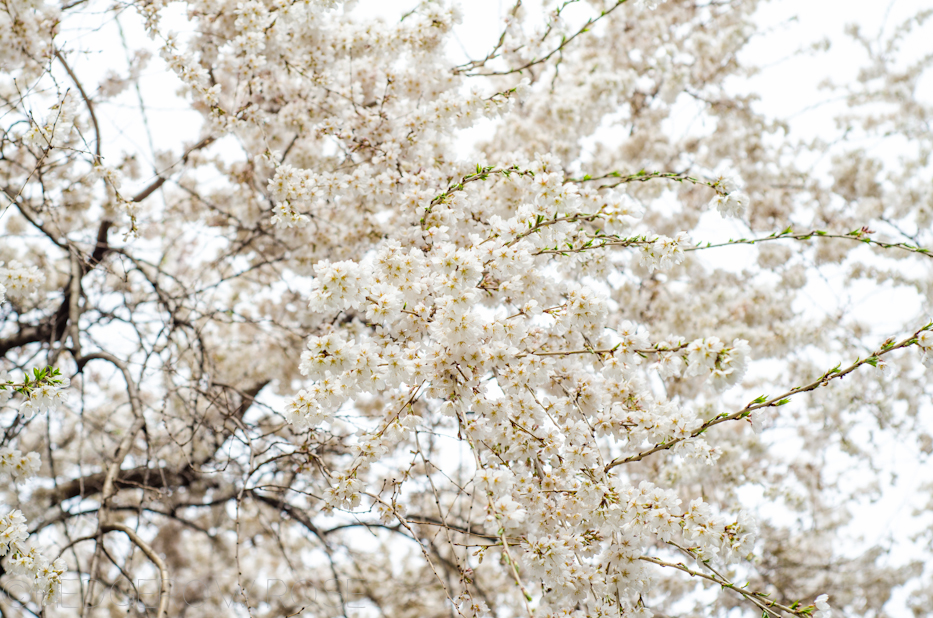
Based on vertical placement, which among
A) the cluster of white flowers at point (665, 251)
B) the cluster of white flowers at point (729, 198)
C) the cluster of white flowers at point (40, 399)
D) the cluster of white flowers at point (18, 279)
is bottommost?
the cluster of white flowers at point (40, 399)

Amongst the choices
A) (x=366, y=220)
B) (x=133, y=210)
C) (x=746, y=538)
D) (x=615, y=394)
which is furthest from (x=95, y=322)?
(x=746, y=538)

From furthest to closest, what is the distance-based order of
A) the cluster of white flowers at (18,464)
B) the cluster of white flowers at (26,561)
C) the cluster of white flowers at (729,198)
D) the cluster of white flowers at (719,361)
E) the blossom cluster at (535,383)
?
the cluster of white flowers at (18,464), the cluster of white flowers at (729,198), the cluster of white flowers at (26,561), the blossom cluster at (535,383), the cluster of white flowers at (719,361)

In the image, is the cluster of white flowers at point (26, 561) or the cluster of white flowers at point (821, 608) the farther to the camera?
the cluster of white flowers at point (26, 561)

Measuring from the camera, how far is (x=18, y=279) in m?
2.60

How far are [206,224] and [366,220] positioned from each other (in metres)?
1.84

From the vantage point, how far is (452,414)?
221 cm

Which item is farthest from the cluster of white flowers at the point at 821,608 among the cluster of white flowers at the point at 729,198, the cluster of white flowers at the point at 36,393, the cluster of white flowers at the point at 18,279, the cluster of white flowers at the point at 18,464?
the cluster of white flowers at the point at 18,279

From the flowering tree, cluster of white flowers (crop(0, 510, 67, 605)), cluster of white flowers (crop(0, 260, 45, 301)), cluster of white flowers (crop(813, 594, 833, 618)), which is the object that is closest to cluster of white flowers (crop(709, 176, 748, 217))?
the flowering tree

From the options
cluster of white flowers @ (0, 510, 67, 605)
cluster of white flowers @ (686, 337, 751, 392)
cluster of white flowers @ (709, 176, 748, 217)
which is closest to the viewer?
cluster of white flowers @ (686, 337, 751, 392)

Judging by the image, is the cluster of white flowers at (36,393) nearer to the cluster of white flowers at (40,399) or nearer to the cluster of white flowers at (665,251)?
the cluster of white flowers at (40,399)

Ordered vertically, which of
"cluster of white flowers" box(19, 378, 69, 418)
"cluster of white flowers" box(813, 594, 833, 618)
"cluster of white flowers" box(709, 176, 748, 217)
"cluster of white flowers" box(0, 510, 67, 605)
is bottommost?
"cluster of white flowers" box(813, 594, 833, 618)

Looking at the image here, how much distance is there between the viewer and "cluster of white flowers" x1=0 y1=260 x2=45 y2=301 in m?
2.58

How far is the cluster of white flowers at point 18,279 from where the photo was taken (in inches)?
102

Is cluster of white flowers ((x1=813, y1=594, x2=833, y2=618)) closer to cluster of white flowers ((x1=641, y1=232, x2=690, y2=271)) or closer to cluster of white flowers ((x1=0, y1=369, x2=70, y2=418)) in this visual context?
cluster of white flowers ((x1=641, y1=232, x2=690, y2=271))
